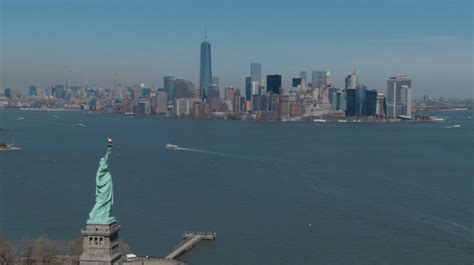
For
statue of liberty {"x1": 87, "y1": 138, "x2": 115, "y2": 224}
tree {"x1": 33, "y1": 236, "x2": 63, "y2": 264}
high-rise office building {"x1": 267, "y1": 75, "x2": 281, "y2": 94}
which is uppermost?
high-rise office building {"x1": 267, "y1": 75, "x2": 281, "y2": 94}

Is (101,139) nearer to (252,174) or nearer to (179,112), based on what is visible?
(252,174)

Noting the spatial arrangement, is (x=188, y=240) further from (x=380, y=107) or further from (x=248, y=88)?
(x=248, y=88)

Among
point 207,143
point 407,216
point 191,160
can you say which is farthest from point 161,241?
point 207,143

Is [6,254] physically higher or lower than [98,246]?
lower

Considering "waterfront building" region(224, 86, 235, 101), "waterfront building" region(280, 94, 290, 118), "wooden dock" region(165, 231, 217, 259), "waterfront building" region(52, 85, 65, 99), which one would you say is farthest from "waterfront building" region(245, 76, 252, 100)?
"wooden dock" region(165, 231, 217, 259)

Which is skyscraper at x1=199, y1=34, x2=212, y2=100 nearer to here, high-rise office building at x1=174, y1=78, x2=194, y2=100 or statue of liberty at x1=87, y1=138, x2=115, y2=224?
high-rise office building at x1=174, y1=78, x2=194, y2=100

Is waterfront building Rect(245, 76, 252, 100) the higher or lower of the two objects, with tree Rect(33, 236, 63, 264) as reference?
higher

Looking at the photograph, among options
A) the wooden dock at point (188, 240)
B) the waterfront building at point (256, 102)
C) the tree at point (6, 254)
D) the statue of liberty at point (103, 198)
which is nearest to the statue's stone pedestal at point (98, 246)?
the statue of liberty at point (103, 198)

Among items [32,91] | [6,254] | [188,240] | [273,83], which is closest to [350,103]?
[273,83]

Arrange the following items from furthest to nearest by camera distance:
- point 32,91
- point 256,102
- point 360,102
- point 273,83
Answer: point 32,91 < point 273,83 < point 256,102 < point 360,102
